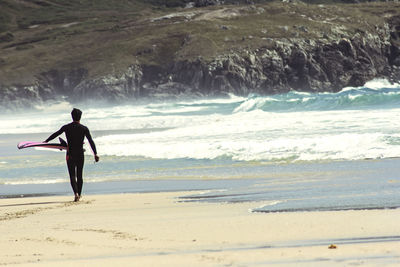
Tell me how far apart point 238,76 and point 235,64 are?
1.73 meters

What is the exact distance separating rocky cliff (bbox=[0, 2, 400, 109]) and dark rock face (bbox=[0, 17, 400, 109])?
105 mm

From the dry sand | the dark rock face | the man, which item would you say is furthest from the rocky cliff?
the dry sand

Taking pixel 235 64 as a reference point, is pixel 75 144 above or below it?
above

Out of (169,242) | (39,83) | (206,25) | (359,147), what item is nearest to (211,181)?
(359,147)

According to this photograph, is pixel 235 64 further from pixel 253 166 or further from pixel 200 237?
pixel 200 237

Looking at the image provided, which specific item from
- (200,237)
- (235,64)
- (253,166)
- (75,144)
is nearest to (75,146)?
(75,144)

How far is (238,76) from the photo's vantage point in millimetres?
88188

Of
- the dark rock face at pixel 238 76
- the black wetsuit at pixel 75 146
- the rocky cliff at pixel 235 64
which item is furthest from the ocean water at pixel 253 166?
the rocky cliff at pixel 235 64

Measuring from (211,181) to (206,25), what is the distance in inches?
3449

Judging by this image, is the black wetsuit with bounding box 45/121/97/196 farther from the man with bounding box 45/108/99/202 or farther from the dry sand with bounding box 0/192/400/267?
the dry sand with bounding box 0/192/400/267

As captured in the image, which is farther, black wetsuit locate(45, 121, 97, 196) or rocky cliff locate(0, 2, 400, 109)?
rocky cliff locate(0, 2, 400, 109)

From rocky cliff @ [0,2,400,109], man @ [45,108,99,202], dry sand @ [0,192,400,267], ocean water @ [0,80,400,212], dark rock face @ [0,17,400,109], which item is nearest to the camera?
dry sand @ [0,192,400,267]

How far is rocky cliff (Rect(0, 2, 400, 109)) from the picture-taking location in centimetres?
8806

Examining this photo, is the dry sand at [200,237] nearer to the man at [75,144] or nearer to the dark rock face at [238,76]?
the man at [75,144]
